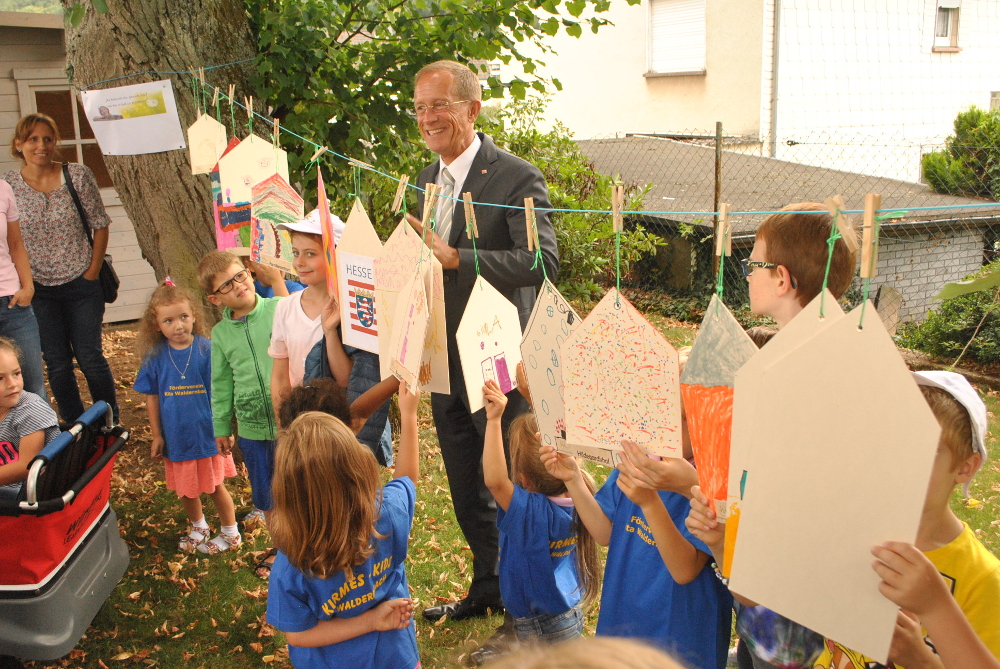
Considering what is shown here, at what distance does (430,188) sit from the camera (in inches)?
78.4

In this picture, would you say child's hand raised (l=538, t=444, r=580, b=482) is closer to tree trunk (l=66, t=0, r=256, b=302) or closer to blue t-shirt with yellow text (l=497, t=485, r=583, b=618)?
blue t-shirt with yellow text (l=497, t=485, r=583, b=618)

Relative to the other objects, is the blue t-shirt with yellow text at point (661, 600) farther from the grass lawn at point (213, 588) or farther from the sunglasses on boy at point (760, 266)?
the grass lawn at point (213, 588)

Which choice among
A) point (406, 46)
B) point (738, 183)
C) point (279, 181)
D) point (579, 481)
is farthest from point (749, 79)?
point (579, 481)

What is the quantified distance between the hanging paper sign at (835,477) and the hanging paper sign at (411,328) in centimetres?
93

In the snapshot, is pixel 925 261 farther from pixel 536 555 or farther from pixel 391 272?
pixel 391 272

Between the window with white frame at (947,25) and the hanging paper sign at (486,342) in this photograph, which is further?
the window with white frame at (947,25)

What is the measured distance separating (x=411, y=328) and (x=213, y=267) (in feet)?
5.35

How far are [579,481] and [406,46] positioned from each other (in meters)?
3.10

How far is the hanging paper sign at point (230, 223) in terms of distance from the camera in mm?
3209

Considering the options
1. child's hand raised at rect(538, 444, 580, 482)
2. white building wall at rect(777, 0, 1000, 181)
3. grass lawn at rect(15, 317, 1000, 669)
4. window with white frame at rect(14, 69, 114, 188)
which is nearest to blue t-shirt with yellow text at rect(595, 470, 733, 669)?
child's hand raised at rect(538, 444, 580, 482)

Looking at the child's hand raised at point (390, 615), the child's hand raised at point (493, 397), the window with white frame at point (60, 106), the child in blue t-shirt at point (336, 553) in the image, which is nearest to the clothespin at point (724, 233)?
the child's hand raised at point (493, 397)

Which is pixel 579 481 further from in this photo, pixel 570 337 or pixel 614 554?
pixel 570 337

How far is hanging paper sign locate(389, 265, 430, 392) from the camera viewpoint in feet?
6.34

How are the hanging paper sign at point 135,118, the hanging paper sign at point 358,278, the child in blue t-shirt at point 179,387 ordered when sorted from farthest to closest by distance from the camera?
1. the hanging paper sign at point 135,118
2. the child in blue t-shirt at point 179,387
3. the hanging paper sign at point 358,278
